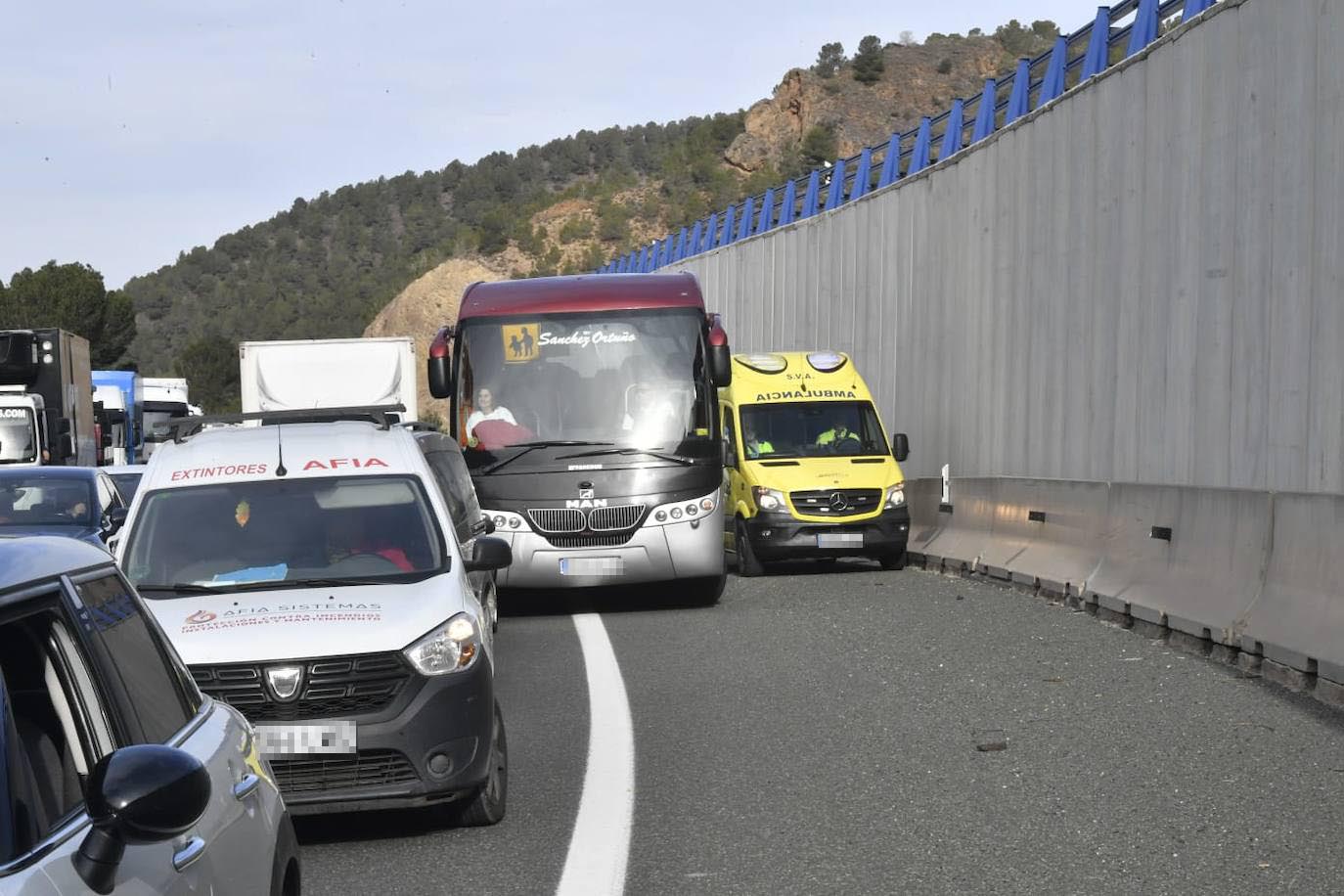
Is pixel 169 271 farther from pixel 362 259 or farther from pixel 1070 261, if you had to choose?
pixel 1070 261

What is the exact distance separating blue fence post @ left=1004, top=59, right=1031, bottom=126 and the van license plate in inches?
722

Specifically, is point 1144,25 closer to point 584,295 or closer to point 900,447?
point 900,447

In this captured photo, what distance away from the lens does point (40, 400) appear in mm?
30766

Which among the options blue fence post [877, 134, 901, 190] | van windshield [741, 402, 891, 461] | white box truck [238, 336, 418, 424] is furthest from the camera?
blue fence post [877, 134, 901, 190]

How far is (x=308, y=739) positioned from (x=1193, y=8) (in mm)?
13417

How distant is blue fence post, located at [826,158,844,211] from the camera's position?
3469 centimetres

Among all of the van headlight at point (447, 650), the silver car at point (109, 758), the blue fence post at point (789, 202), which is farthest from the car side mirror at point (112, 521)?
the blue fence post at point (789, 202)

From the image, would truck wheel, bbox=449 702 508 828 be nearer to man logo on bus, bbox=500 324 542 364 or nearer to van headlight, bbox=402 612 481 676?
van headlight, bbox=402 612 481 676

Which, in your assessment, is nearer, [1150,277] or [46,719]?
[46,719]

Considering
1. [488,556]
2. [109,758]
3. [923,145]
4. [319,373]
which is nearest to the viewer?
[109,758]

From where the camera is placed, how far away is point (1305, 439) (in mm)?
14156

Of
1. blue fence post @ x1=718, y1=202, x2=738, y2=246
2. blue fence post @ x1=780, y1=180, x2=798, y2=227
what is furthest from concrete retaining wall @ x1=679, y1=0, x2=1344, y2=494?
blue fence post @ x1=718, y1=202, x2=738, y2=246

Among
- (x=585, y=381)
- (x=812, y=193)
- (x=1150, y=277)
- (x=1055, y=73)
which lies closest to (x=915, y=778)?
(x=585, y=381)

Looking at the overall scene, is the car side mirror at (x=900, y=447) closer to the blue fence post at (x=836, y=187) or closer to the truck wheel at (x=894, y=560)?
the truck wheel at (x=894, y=560)
